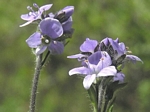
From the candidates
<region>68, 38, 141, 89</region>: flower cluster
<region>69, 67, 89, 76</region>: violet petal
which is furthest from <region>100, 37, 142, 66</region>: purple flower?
<region>69, 67, 89, 76</region>: violet petal

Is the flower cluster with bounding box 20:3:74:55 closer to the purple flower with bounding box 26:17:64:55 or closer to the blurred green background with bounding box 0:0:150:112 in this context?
the purple flower with bounding box 26:17:64:55

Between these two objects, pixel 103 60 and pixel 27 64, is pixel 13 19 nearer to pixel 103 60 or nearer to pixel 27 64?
pixel 27 64

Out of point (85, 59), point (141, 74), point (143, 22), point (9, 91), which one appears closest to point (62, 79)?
point (9, 91)

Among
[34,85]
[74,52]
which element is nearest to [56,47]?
[34,85]

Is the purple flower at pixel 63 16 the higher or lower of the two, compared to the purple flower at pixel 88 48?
higher

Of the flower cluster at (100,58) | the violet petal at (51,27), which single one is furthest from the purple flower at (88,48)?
the violet petal at (51,27)

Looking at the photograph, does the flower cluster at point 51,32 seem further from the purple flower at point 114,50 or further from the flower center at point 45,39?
the purple flower at point 114,50

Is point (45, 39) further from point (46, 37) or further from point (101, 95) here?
point (101, 95)
